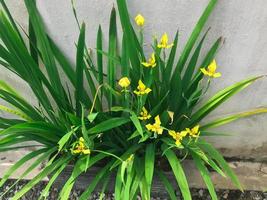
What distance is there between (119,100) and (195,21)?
16.8 inches

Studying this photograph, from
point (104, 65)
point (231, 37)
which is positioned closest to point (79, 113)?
point (104, 65)

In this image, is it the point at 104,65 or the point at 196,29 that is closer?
the point at 196,29

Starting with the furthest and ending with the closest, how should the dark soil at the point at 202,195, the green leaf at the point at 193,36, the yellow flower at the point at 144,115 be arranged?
the dark soil at the point at 202,195 → the yellow flower at the point at 144,115 → the green leaf at the point at 193,36

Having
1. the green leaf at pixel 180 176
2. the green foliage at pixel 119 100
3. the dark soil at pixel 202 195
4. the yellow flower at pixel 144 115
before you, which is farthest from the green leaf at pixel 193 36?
the dark soil at pixel 202 195

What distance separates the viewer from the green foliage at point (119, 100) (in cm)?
138

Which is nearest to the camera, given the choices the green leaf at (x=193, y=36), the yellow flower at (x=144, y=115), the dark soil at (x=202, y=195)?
the green leaf at (x=193, y=36)

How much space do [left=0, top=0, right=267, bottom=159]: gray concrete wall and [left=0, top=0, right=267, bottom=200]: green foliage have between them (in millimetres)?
41

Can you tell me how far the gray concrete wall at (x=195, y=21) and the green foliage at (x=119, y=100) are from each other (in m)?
0.04

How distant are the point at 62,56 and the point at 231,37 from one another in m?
0.67

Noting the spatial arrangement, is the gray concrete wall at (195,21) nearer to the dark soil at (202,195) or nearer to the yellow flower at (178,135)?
the yellow flower at (178,135)

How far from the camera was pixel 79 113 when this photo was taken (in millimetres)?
1636

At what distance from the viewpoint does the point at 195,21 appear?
143 cm

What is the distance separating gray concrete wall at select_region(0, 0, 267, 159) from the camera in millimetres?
1384

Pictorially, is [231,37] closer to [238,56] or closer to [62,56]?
[238,56]
